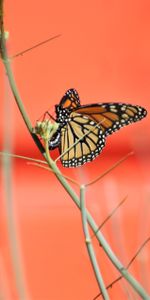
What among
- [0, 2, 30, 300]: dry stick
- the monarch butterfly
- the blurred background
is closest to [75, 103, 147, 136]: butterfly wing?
the monarch butterfly

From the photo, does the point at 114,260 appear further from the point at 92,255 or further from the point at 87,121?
the point at 87,121

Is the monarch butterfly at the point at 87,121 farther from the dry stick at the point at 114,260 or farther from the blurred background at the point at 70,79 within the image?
the blurred background at the point at 70,79

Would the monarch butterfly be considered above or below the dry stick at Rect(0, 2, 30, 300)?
above

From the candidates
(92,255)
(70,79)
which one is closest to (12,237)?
(92,255)

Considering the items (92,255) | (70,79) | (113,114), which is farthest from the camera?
(70,79)

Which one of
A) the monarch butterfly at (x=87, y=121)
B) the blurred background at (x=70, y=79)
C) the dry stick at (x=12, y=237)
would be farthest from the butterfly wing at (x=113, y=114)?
the blurred background at (x=70, y=79)

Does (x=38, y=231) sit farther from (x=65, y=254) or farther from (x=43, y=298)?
(x=43, y=298)

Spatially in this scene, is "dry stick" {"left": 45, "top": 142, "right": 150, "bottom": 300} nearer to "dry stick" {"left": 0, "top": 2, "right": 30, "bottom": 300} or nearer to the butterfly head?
"dry stick" {"left": 0, "top": 2, "right": 30, "bottom": 300}
